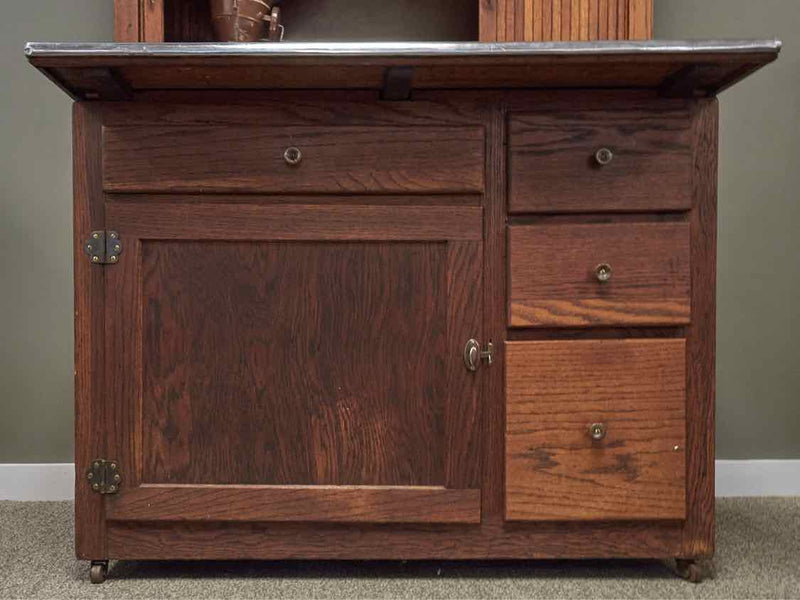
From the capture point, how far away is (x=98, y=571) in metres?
1.12

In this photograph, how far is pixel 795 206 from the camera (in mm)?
1571

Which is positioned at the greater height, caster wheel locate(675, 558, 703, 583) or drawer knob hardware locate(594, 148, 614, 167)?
drawer knob hardware locate(594, 148, 614, 167)

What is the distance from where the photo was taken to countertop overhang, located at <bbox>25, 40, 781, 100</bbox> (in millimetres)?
984

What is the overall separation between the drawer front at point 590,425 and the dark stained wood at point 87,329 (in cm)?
60

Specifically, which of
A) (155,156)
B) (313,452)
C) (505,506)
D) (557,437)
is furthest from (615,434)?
(155,156)

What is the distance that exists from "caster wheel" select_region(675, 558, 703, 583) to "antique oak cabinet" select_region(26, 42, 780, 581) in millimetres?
50

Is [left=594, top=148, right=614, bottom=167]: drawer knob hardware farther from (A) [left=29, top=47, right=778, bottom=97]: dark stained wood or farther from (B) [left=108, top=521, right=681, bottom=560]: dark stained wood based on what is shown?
(B) [left=108, top=521, right=681, bottom=560]: dark stained wood

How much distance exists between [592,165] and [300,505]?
2.15 feet

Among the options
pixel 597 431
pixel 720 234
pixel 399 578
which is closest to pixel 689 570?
pixel 597 431

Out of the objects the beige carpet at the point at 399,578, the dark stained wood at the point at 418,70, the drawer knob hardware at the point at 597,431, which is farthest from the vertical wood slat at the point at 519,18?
the beige carpet at the point at 399,578

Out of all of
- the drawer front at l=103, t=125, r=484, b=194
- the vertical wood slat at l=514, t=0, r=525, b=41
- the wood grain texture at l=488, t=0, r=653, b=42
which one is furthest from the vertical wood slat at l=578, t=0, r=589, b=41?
the drawer front at l=103, t=125, r=484, b=194

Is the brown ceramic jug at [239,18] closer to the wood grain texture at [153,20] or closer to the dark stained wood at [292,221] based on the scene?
the wood grain texture at [153,20]

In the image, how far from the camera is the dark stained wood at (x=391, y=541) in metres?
1.11

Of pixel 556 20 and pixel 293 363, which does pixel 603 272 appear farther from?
pixel 556 20
